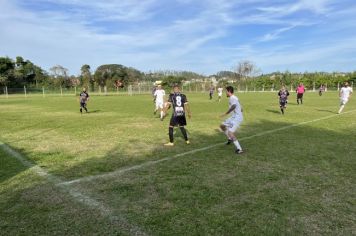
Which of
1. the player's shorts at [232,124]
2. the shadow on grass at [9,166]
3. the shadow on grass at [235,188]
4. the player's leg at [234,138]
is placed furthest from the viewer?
the player's shorts at [232,124]

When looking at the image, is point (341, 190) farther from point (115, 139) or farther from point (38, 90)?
point (38, 90)

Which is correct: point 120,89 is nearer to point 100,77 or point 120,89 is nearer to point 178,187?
point 100,77

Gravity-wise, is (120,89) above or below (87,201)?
above

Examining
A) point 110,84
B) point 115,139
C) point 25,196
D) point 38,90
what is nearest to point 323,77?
point 110,84

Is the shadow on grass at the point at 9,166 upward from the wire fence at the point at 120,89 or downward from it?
downward

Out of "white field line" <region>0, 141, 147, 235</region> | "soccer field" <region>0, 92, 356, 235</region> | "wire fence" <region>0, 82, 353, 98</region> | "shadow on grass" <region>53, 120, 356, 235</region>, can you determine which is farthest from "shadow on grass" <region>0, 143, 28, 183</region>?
"wire fence" <region>0, 82, 353, 98</region>

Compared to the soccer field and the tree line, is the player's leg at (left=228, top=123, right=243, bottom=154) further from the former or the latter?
the tree line

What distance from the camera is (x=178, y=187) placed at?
233 inches

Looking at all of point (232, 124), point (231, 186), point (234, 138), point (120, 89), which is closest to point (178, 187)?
point (231, 186)

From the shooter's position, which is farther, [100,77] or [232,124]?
[100,77]

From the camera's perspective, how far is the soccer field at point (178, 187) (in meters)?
4.42

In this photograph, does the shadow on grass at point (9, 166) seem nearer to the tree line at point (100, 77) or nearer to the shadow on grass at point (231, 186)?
the shadow on grass at point (231, 186)

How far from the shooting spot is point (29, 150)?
30.5ft

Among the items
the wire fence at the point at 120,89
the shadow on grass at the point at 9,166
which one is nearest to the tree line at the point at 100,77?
the wire fence at the point at 120,89
